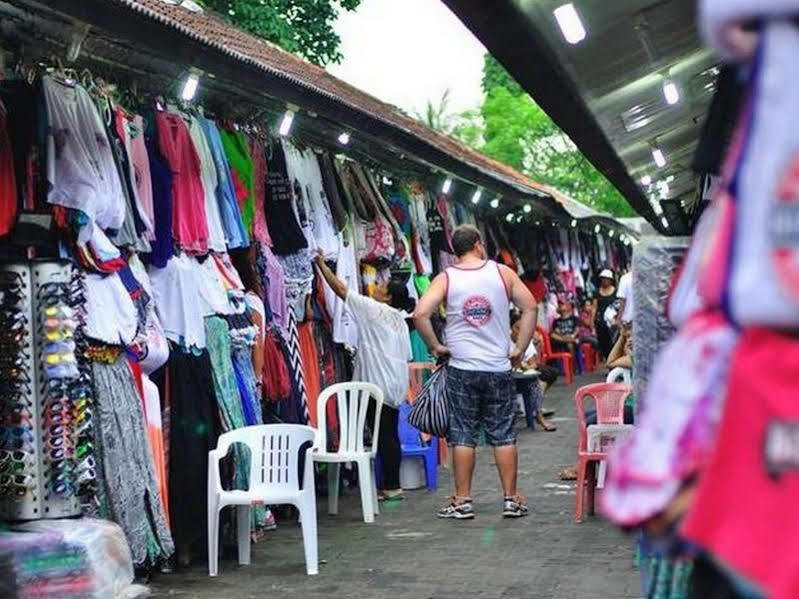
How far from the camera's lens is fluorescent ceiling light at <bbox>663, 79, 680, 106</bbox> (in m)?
10.0

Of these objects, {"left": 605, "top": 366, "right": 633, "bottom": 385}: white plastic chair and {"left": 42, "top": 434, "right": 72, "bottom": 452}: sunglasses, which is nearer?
{"left": 42, "top": 434, "right": 72, "bottom": 452}: sunglasses

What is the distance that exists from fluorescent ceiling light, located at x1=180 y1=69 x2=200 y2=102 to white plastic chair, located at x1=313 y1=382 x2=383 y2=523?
248cm

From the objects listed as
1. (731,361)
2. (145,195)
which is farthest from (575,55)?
(731,361)

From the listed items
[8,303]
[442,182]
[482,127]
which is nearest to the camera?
[8,303]

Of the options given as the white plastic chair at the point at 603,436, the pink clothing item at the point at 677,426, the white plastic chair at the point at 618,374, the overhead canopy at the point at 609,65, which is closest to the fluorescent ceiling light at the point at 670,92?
the overhead canopy at the point at 609,65

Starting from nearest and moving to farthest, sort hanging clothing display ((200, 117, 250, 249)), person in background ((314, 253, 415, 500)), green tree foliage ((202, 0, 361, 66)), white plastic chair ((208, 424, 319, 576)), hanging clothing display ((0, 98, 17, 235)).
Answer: hanging clothing display ((0, 98, 17, 235)) < white plastic chair ((208, 424, 319, 576)) < hanging clothing display ((200, 117, 250, 249)) < person in background ((314, 253, 415, 500)) < green tree foliage ((202, 0, 361, 66))

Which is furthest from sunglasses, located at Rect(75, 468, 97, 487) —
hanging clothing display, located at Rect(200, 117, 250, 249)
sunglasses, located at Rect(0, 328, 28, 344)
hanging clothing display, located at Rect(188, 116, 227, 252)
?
hanging clothing display, located at Rect(200, 117, 250, 249)

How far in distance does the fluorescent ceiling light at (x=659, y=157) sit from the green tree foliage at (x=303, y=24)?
8425 millimetres

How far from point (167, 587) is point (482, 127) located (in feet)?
154

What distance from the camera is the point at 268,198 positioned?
962cm

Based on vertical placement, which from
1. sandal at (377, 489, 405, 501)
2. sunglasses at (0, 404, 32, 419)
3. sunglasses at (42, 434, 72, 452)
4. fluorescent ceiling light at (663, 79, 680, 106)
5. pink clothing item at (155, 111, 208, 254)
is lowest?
sandal at (377, 489, 405, 501)

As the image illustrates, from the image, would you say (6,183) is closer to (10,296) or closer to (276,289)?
(10,296)

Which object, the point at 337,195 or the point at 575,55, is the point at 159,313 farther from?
the point at 337,195

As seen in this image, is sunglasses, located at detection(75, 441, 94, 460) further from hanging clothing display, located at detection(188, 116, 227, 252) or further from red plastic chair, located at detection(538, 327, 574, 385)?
red plastic chair, located at detection(538, 327, 574, 385)
